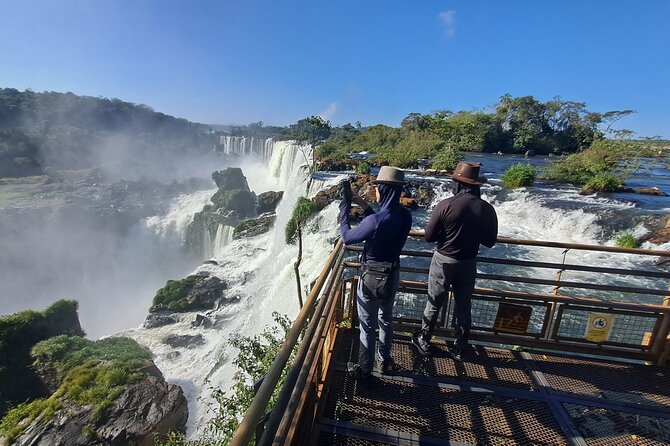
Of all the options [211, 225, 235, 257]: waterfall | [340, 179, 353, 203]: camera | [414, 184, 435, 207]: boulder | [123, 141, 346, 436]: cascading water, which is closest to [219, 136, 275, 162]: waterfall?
[211, 225, 235, 257]: waterfall

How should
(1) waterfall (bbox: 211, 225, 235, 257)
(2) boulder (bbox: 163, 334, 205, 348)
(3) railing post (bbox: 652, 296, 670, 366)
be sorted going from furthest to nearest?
(1) waterfall (bbox: 211, 225, 235, 257) < (2) boulder (bbox: 163, 334, 205, 348) < (3) railing post (bbox: 652, 296, 670, 366)

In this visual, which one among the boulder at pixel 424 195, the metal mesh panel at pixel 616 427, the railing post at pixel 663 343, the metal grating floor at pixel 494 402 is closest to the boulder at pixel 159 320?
the boulder at pixel 424 195

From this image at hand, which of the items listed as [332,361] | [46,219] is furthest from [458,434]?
[46,219]

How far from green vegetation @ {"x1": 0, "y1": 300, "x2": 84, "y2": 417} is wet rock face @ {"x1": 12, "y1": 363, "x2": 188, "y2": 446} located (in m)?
4.28

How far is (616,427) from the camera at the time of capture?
107 inches

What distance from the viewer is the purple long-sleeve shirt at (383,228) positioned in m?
2.74

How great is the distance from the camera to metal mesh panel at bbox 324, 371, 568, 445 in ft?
8.58

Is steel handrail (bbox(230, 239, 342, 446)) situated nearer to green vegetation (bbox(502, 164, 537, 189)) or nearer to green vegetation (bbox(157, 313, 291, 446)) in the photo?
green vegetation (bbox(157, 313, 291, 446))

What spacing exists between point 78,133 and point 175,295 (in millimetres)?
70008

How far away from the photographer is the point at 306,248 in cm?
1399

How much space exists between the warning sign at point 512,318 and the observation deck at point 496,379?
0.04 ft

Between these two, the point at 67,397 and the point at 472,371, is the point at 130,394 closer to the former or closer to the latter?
the point at 67,397

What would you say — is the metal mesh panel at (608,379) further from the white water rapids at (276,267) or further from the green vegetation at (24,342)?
the green vegetation at (24,342)

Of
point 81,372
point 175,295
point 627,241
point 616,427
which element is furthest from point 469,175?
point 175,295
